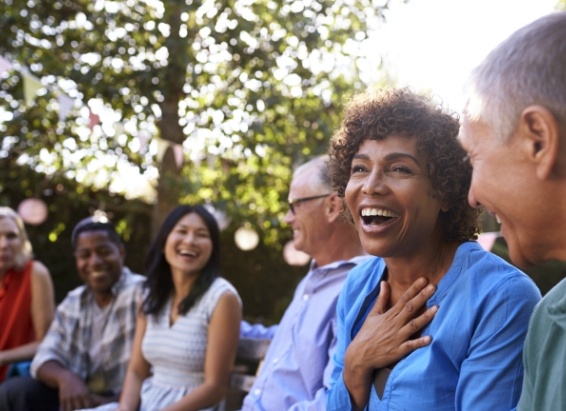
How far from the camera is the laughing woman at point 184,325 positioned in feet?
11.3

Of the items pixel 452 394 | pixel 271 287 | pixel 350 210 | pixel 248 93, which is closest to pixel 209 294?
pixel 350 210

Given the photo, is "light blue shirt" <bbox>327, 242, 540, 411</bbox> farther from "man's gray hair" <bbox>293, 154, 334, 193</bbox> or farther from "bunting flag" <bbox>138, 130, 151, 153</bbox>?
"bunting flag" <bbox>138, 130, 151, 153</bbox>

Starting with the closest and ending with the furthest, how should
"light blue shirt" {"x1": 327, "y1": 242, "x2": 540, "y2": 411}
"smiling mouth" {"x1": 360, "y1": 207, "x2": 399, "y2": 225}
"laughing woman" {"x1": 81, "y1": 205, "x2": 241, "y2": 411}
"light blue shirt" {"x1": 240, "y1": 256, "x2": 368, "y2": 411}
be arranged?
"light blue shirt" {"x1": 327, "y1": 242, "x2": 540, "y2": 411} → "smiling mouth" {"x1": 360, "y1": 207, "x2": 399, "y2": 225} → "light blue shirt" {"x1": 240, "y1": 256, "x2": 368, "y2": 411} → "laughing woman" {"x1": 81, "y1": 205, "x2": 241, "y2": 411}

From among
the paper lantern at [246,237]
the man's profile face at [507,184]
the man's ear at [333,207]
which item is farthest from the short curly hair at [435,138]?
the paper lantern at [246,237]

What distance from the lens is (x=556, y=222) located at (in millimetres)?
1252

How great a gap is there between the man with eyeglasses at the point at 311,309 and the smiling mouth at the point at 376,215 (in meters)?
0.41

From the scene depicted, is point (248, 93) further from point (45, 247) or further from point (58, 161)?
point (45, 247)

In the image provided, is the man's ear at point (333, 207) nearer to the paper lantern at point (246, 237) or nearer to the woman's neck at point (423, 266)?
the woman's neck at point (423, 266)

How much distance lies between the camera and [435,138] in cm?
210

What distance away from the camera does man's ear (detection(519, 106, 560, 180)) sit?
116 cm

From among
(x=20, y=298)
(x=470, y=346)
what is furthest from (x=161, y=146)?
(x=470, y=346)

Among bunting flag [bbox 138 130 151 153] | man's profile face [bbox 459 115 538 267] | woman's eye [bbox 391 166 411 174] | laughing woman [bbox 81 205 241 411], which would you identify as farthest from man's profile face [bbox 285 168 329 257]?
bunting flag [bbox 138 130 151 153]

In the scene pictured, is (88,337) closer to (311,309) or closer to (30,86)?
(311,309)

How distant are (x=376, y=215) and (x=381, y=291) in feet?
0.73
